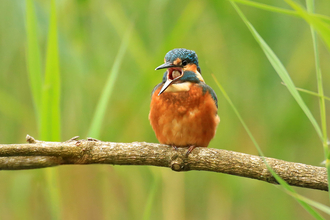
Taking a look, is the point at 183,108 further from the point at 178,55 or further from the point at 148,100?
the point at 148,100

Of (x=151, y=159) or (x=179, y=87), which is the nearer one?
(x=151, y=159)

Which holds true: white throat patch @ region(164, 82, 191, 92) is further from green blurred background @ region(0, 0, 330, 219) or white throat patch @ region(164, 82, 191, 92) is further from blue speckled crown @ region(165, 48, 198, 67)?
green blurred background @ region(0, 0, 330, 219)

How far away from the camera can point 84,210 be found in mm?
3035

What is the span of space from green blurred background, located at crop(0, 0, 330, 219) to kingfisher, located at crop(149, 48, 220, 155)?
1.42ft

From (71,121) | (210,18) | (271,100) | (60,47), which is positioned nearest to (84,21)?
(60,47)

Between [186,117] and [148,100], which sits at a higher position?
[148,100]

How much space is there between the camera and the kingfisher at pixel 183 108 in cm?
220

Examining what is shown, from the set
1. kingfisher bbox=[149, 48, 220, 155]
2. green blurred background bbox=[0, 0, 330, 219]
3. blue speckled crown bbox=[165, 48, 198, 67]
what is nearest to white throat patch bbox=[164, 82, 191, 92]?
kingfisher bbox=[149, 48, 220, 155]

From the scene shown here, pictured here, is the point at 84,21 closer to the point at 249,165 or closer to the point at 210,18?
the point at 210,18

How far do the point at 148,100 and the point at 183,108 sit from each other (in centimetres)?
92

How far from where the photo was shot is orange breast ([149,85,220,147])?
2.19m

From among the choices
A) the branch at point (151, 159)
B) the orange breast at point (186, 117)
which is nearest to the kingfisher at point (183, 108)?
the orange breast at point (186, 117)

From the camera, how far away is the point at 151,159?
172 cm

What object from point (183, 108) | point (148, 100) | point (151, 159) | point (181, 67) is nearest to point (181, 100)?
point (183, 108)
